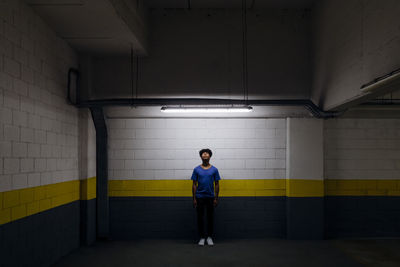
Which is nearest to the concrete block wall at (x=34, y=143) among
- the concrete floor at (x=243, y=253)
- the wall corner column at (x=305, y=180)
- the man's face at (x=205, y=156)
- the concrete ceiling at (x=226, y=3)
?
the concrete floor at (x=243, y=253)

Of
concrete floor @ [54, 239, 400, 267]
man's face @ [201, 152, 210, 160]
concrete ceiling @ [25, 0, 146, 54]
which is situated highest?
concrete ceiling @ [25, 0, 146, 54]

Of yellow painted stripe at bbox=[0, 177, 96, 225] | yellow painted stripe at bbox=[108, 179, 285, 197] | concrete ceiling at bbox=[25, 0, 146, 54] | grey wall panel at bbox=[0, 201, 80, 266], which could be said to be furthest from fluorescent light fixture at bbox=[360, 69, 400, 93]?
grey wall panel at bbox=[0, 201, 80, 266]

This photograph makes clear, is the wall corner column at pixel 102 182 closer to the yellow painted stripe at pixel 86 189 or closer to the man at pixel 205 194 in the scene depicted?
the yellow painted stripe at pixel 86 189

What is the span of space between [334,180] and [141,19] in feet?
15.6

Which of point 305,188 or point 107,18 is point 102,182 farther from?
point 305,188

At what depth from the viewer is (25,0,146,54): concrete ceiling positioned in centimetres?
430

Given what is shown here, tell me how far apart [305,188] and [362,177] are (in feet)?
4.16

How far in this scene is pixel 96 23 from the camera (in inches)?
189

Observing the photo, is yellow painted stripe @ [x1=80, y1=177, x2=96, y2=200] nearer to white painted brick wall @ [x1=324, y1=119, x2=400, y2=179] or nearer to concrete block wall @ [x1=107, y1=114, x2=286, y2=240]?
concrete block wall @ [x1=107, y1=114, x2=286, y2=240]

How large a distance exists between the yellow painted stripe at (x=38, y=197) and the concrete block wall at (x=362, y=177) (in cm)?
468

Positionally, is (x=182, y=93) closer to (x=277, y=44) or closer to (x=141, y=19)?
(x=141, y=19)

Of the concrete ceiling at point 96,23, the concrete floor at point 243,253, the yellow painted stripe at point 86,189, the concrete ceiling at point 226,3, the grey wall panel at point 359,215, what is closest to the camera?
the concrete ceiling at point 96,23

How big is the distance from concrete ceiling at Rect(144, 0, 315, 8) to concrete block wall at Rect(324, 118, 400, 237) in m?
2.39

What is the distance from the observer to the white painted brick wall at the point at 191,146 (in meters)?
6.97
